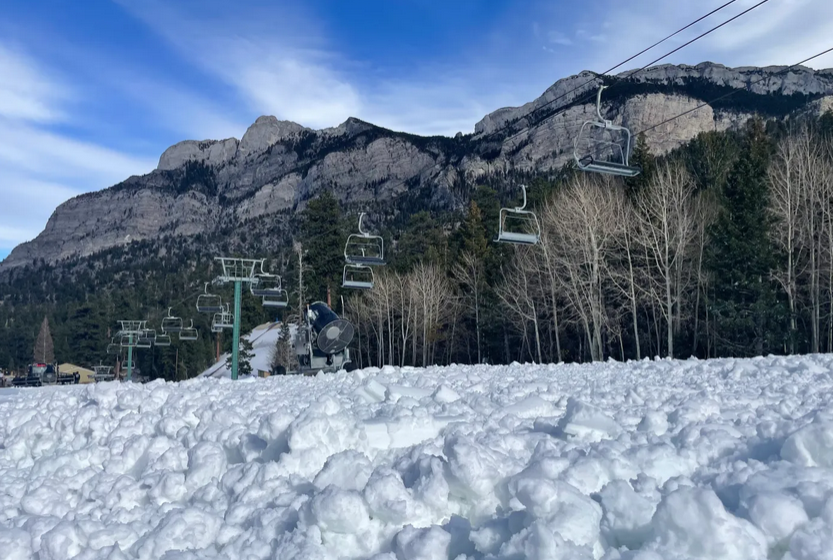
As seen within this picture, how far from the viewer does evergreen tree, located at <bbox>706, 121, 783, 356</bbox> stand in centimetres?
2748

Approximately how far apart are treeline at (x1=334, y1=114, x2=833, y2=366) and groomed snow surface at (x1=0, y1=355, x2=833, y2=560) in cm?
2332

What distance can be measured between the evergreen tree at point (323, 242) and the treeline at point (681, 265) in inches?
291

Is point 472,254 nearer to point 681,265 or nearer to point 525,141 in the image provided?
point 681,265

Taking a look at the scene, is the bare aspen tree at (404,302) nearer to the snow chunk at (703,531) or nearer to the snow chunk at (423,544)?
the snow chunk at (423,544)

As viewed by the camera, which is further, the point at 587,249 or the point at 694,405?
the point at 587,249

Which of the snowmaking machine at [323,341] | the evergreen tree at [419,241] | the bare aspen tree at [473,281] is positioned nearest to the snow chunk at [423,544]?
the snowmaking machine at [323,341]

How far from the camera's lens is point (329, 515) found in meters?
3.57

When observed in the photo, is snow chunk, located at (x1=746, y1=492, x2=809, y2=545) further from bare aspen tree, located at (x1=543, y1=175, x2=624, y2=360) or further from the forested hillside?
bare aspen tree, located at (x1=543, y1=175, x2=624, y2=360)

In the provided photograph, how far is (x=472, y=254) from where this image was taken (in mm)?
48719

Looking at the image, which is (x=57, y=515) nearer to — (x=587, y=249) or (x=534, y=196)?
(x=587, y=249)

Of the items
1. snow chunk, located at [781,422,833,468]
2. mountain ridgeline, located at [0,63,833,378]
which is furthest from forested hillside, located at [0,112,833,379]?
snow chunk, located at [781,422,833,468]

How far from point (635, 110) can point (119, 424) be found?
426 feet

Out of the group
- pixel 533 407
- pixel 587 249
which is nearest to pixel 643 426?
pixel 533 407

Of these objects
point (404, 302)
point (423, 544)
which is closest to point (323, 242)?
point (404, 302)
